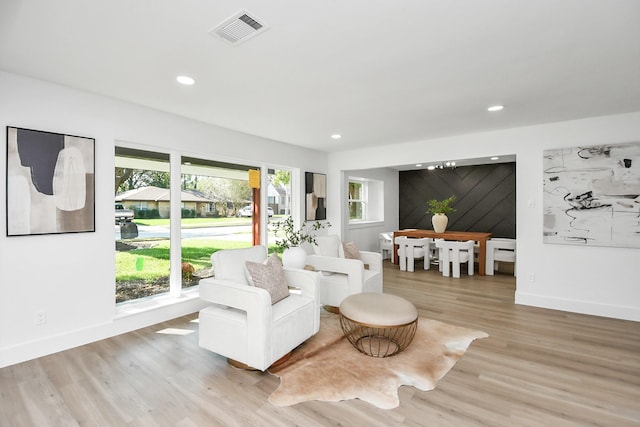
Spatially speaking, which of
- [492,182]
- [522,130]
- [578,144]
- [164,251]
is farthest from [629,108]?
[164,251]

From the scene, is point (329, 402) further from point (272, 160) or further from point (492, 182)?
point (492, 182)

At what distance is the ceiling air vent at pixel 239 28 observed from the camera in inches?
70.7

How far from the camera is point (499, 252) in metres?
5.83

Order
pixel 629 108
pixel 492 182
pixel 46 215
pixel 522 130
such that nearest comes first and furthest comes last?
pixel 46 215 → pixel 629 108 → pixel 522 130 → pixel 492 182

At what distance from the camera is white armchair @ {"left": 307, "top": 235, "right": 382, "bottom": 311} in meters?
3.71

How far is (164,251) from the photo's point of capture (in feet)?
12.4

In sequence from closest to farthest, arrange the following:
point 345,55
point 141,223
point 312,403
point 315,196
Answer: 1. point 312,403
2. point 345,55
3. point 141,223
4. point 315,196

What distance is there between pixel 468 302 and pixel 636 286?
6.00ft

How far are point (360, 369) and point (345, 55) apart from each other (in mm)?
2449

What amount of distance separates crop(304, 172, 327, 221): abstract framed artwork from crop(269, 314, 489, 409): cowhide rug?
282cm

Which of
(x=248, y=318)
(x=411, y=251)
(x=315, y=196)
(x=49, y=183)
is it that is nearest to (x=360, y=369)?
(x=248, y=318)

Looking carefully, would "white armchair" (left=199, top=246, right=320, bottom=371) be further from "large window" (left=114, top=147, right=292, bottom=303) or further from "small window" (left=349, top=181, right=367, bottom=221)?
"small window" (left=349, top=181, right=367, bottom=221)

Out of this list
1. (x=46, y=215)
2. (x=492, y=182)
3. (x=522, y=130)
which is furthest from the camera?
(x=492, y=182)

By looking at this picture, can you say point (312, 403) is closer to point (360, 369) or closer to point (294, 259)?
point (360, 369)
